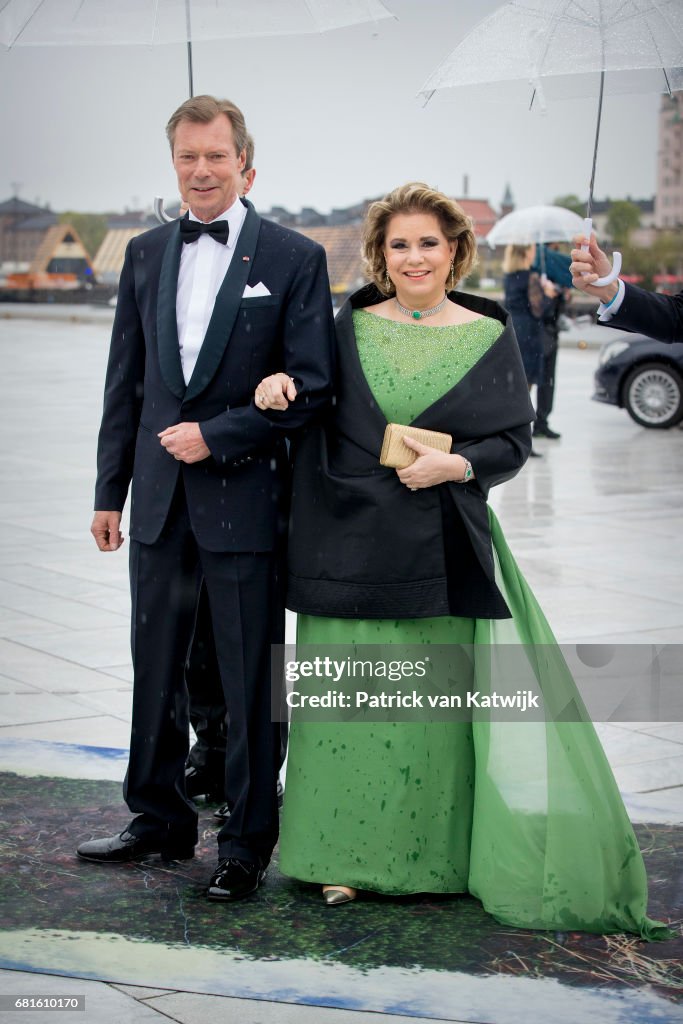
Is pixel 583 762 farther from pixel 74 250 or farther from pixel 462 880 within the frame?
pixel 74 250

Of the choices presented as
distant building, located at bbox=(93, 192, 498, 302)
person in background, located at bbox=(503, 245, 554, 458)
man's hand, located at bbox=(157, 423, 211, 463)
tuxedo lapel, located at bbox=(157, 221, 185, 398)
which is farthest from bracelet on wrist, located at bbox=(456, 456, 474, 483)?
distant building, located at bbox=(93, 192, 498, 302)

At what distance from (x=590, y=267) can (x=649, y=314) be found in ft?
0.86

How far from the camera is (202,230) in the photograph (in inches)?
161

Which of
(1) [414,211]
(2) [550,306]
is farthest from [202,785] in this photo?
(2) [550,306]

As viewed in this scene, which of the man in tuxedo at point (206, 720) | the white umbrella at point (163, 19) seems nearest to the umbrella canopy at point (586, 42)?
the white umbrella at point (163, 19)

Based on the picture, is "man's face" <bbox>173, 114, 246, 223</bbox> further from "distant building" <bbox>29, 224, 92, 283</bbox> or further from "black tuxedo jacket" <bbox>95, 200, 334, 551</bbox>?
"distant building" <bbox>29, 224, 92, 283</bbox>

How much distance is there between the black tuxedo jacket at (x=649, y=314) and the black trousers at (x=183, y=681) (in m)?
1.18

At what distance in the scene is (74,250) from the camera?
146875 mm

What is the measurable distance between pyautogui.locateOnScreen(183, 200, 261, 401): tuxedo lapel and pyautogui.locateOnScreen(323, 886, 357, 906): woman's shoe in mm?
1385

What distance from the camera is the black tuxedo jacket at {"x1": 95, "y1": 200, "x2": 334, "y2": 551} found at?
399 cm

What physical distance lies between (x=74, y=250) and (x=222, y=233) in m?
147

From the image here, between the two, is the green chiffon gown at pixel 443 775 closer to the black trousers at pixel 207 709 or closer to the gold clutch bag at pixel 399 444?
the gold clutch bag at pixel 399 444

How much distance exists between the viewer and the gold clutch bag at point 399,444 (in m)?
3.91

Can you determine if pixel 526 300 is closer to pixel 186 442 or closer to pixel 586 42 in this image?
pixel 586 42
